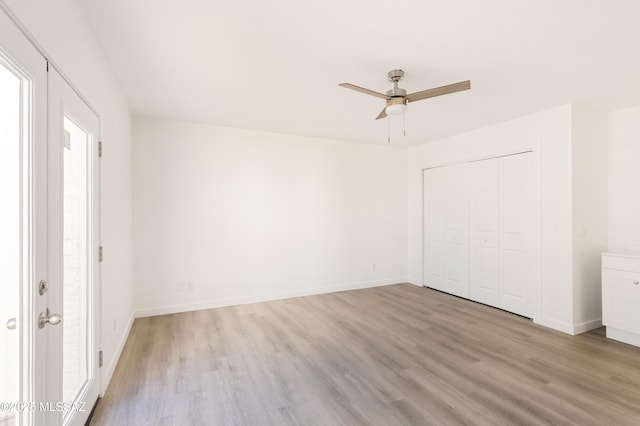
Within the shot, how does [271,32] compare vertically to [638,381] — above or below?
above

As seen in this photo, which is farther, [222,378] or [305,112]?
[305,112]

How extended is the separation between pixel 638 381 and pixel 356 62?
11.3 ft

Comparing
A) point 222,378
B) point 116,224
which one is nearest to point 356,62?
point 116,224

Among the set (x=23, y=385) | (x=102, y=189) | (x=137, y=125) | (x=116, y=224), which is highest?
(x=137, y=125)

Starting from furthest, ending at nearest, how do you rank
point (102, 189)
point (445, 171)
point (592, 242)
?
point (445, 171) → point (592, 242) → point (102, 189)

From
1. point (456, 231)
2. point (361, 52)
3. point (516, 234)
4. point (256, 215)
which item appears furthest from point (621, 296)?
point (256, 215)

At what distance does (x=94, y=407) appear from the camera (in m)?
2.06

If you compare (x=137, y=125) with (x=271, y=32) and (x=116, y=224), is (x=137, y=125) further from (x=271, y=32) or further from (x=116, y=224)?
(x=271, y=32)

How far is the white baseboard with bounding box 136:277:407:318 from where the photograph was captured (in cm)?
395

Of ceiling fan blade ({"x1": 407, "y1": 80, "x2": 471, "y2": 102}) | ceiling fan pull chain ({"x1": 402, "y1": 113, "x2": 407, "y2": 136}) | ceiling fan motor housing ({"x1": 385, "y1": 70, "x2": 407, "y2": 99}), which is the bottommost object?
ceiling fan blade ({"x1": 407, "y1": 80, "x2": 471, "y2": 102})

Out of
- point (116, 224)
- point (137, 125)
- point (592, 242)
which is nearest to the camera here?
point (116, 224)

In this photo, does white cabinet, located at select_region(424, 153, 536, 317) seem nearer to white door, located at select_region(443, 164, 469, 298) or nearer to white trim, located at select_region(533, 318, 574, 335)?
white door, located at select_region(443, 164, 469, 298)

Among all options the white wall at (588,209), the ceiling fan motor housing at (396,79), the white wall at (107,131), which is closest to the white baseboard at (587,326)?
the white wall at (588,209)

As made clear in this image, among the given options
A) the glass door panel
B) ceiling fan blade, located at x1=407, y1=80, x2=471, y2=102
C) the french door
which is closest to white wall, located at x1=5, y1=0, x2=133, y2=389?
the french door
